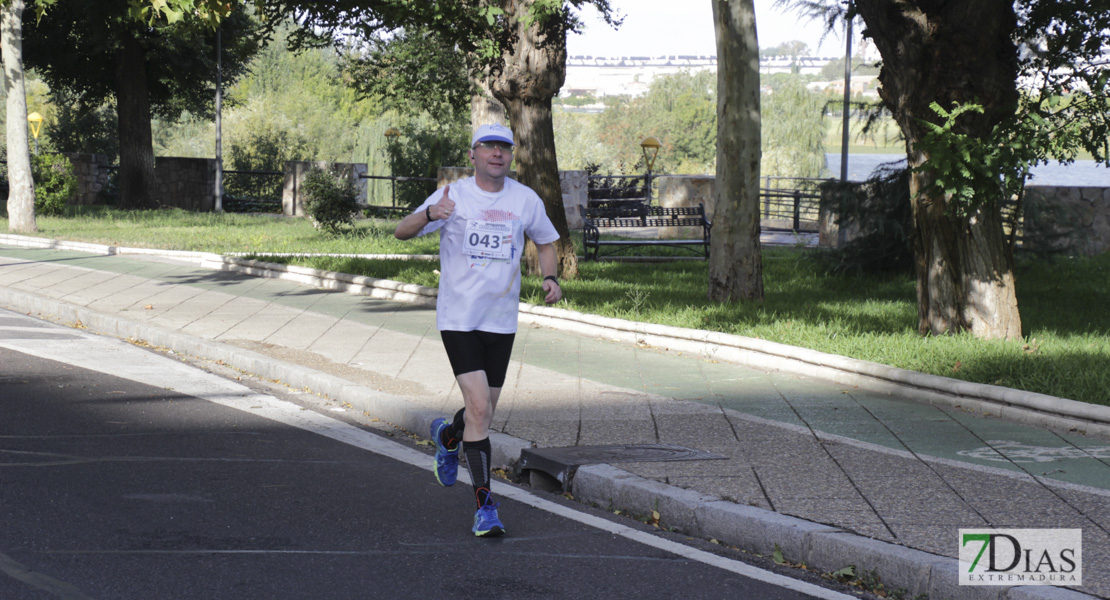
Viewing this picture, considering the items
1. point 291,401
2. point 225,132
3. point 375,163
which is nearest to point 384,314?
point 291,401

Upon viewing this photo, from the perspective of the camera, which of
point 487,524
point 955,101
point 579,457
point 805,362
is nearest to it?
point 487,524

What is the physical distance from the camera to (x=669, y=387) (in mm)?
8805

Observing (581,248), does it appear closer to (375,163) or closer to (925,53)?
(925,53)

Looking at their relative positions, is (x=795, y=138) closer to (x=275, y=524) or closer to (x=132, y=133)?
(x=132, y=133)

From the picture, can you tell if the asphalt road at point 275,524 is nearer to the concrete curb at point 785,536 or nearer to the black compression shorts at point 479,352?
the concrete curb at point 785,536

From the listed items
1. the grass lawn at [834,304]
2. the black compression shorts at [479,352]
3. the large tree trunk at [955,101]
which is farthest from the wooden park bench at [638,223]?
the black compression shorts at [479,352]

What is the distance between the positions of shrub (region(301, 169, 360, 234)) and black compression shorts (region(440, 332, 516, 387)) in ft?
58.3

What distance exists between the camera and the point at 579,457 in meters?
6.44

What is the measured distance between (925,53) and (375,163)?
4784 centimetres

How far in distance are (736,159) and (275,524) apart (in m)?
8.53

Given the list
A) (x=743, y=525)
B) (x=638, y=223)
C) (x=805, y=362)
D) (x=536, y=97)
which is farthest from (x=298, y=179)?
(x=743, y=525)

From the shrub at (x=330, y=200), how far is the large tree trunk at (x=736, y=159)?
11492mm

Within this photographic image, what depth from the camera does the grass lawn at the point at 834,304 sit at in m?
8.75

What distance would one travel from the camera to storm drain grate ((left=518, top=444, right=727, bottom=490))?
6.27 metres
